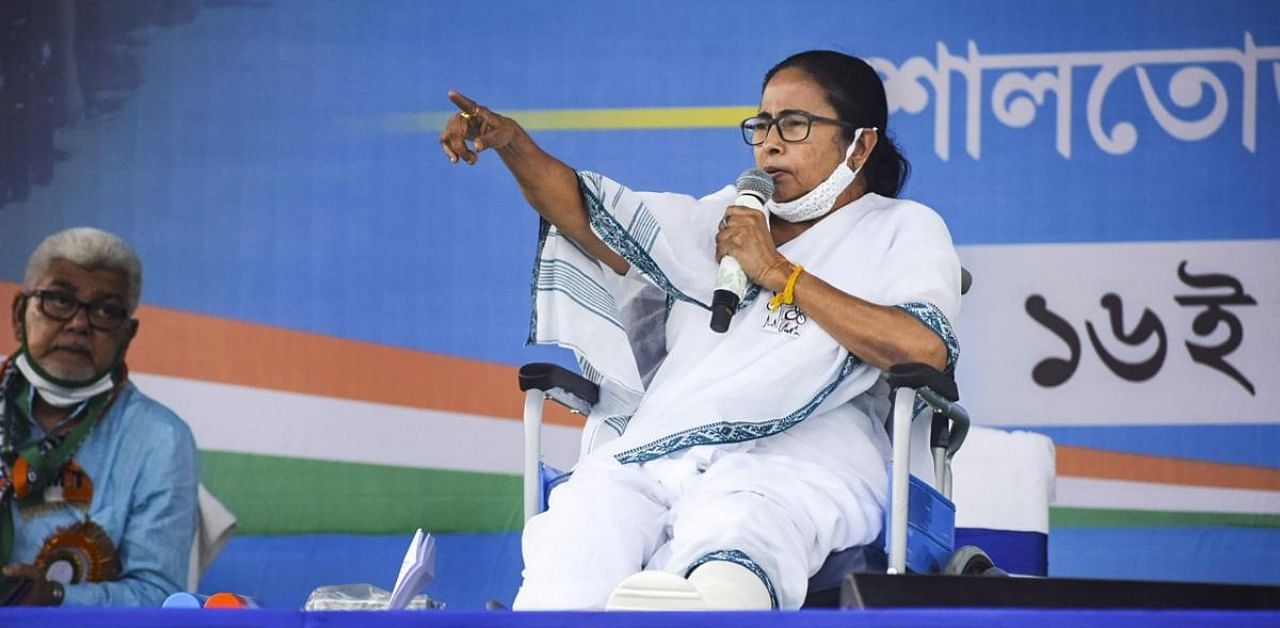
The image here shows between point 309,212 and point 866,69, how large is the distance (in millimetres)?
1585

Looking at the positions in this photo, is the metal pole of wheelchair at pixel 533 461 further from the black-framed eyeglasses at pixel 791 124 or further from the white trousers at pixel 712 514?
the black-framed eyeglasses at pixel 791 124

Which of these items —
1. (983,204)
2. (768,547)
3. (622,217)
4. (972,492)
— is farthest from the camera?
(983,204)

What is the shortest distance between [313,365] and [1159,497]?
187cm

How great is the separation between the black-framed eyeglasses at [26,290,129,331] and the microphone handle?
69.0 inches

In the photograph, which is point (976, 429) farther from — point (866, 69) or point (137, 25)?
point (137, 25)

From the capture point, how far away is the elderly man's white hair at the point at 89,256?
410 centimetres

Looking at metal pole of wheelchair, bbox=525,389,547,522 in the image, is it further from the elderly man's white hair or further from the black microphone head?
the elderly man's white hair

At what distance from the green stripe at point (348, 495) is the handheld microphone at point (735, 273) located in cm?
134

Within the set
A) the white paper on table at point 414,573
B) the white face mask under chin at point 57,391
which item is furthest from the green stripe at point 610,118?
the white paper on table at point 414,573

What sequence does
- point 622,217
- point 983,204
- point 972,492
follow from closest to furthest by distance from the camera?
1. point 622,217
2. point 972,492
3. point 983,204

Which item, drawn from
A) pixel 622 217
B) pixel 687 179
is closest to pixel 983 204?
pixel 687 179

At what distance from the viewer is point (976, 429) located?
3463 millimetres

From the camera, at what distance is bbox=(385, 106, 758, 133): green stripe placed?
409 cm

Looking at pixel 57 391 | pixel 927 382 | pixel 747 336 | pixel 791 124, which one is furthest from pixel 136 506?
pixel 927 382
